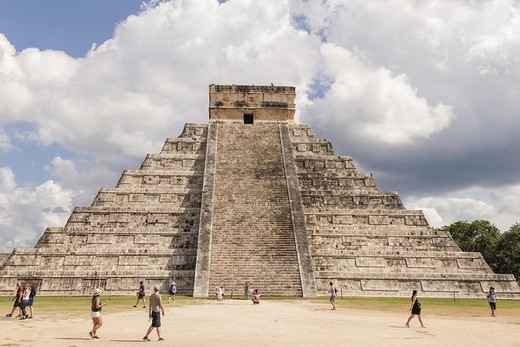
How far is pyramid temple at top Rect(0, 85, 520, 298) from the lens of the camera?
21500 mm

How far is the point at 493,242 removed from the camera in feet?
143

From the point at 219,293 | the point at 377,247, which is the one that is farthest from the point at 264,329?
the point at 377,247

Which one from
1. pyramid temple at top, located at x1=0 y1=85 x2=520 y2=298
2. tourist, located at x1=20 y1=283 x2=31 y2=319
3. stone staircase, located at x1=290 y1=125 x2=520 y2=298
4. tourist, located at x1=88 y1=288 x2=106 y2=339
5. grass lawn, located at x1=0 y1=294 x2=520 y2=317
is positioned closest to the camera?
tourist, located at x1=88 y1=288 x2=106 y2=339

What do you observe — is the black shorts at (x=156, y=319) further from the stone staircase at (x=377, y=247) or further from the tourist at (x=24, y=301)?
the stone staircase at (x=377, y=247)

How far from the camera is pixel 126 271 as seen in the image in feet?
72.2

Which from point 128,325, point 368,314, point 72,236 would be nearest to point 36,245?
point 72,236

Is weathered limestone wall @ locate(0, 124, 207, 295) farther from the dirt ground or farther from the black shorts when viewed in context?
the black shorts

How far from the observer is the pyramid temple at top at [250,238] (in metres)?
21.5

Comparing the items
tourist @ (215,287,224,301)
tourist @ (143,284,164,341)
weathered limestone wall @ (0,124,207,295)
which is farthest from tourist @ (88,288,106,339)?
weathered limestone wall @ (0,124,207,295)

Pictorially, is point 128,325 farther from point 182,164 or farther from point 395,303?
point 182,164

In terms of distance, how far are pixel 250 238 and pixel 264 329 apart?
1094 cm

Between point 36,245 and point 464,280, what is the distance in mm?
20399

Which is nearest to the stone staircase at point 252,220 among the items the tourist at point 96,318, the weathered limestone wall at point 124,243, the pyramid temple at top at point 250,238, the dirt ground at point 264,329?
the pyramid temple at top at point 250,238

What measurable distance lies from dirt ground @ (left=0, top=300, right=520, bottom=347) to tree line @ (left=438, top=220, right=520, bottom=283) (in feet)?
90.0
